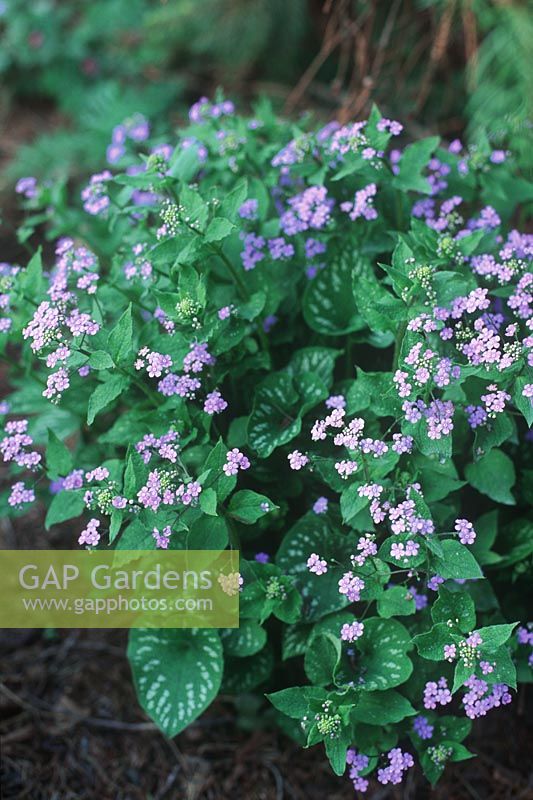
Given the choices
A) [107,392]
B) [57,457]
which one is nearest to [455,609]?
[107,392]

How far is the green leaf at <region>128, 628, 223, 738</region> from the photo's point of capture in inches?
83.1

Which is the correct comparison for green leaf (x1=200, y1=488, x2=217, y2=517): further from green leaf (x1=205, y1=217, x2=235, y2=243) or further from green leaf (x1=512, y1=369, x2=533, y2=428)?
green leaf (x1=512, y1=369, x2=533, y2=428)

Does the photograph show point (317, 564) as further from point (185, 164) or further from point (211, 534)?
point (185, 164)

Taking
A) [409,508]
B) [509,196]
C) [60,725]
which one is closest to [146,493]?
[409,508]

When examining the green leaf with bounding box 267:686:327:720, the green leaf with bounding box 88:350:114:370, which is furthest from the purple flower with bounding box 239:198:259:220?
the green leaf with bounding box 267:686:327:720

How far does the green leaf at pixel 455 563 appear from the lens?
5.92ft

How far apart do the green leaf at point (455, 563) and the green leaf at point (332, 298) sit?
31.8 inches

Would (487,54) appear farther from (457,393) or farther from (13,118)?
(13,118)

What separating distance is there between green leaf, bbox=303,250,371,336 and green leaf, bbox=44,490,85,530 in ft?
2.77

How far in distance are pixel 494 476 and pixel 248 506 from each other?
0.67 m

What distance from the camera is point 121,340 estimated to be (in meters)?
Answer: 1.95

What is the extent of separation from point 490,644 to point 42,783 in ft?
5.03

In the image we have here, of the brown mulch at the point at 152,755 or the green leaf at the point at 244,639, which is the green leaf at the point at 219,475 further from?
the brown mulch at the point at 152,755

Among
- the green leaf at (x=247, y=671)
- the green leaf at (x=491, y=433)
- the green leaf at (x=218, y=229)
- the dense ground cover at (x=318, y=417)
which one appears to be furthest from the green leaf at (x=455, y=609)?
the green leaf at (x=218, y=229)
